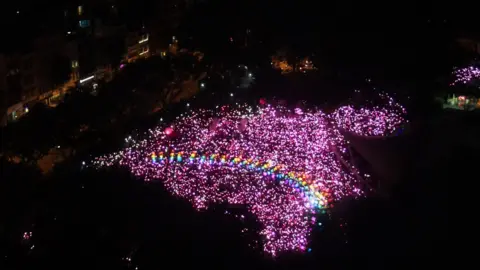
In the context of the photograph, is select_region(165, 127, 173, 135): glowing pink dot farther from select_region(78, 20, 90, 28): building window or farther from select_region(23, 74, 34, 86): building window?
select_region(78, 20, 90, 28): building window

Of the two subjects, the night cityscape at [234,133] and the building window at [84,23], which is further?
the building window at [84,23]

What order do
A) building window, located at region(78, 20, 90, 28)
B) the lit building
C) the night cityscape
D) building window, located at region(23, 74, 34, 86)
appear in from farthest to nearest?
the lit building
building window, located at region(78, 20, 90, 28)
building window, located at region(23, 74, 34, 86)
the night cityscape

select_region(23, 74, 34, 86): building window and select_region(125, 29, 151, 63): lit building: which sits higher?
select_region(23, 74, 34, 86): building window

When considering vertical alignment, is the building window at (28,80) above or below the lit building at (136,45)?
above

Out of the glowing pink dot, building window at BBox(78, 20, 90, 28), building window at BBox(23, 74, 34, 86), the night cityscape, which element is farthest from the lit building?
the glowing pink dot

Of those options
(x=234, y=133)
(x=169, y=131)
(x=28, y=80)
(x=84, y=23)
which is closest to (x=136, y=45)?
(x=84, y=23)

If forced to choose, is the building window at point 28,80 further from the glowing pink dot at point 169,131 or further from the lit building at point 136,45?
the glowing pink dot at point 169,131

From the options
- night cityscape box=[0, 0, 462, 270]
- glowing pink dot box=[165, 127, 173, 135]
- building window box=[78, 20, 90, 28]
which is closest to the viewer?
night cityscape box=[0, 0, 462, 270]

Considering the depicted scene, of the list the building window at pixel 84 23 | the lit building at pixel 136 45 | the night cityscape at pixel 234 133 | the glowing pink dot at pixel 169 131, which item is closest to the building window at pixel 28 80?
the night cityscape at pixel 234 133

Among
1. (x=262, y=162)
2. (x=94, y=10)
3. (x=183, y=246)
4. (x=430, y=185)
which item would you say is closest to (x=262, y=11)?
(x=94, y=10)

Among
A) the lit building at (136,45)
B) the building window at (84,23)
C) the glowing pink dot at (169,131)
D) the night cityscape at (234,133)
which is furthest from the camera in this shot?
the lit building at (136,45)
